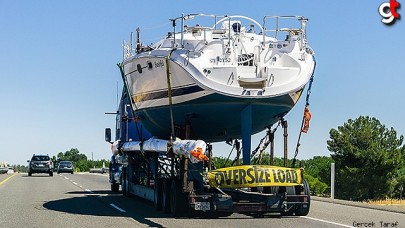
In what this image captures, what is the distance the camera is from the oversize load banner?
1553 cm

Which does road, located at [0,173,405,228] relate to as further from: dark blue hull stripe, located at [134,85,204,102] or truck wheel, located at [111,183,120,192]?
truck wheel, located at [111,183,120,192]

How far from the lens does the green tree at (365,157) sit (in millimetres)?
55562

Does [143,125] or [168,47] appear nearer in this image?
[168,47]

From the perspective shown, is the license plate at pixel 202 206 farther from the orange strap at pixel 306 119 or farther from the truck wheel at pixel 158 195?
the orange strap at pixel 306 119

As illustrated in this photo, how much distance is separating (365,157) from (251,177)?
145ft

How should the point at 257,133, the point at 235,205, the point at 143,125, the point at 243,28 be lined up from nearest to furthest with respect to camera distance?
the point at 235,205
the point at 243,28
the point at 257,133
the point at 143,125

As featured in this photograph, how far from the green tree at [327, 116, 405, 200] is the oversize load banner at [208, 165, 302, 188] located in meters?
39.8

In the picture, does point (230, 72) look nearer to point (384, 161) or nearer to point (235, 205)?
point (235, 205)

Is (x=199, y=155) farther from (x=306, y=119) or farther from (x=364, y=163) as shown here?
(x=364, y=163)

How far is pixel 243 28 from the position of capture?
1739 centimetres

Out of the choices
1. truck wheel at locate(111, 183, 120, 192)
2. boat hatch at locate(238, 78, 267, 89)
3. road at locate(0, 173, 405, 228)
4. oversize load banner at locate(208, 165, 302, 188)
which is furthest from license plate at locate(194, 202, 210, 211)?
truck wheel at locate(111, 183, 120, 192)

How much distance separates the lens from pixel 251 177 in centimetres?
1552

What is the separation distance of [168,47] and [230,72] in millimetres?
2101

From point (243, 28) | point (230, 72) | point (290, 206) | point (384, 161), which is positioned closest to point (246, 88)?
point (230, 72)
